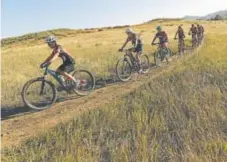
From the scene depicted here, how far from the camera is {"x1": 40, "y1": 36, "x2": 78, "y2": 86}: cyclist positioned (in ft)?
→ 38.6

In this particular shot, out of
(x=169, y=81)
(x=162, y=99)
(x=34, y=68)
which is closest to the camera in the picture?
(x=162, y=99)

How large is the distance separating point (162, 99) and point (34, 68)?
40.4 ft

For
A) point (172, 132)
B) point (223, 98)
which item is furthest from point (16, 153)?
point (223, 98)

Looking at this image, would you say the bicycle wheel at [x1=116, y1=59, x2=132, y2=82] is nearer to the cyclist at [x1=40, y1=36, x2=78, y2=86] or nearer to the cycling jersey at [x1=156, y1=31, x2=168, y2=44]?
the cyclist at [x1=40, y1=36, x2=78, y2=86]

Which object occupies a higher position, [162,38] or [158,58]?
[162,38]

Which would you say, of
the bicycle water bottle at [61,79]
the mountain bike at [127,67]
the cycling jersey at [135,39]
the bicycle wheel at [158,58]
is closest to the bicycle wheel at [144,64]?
the mountain bike at [127,67]

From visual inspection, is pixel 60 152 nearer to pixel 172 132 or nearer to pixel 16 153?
pixel 16 153

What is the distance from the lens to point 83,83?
13.1m

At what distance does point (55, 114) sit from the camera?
1082cm

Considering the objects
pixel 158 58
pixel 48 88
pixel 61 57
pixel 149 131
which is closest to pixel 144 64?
pixel 158 58

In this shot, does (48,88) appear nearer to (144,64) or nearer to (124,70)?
(124,70)

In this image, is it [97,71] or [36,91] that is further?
[97,71]

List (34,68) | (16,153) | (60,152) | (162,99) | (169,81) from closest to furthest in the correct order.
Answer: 1. (60,152)
2. (16,153)
3. (162,99)
4. (169,81)
5. (34,68)

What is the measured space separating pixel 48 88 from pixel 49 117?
1.76 meters
